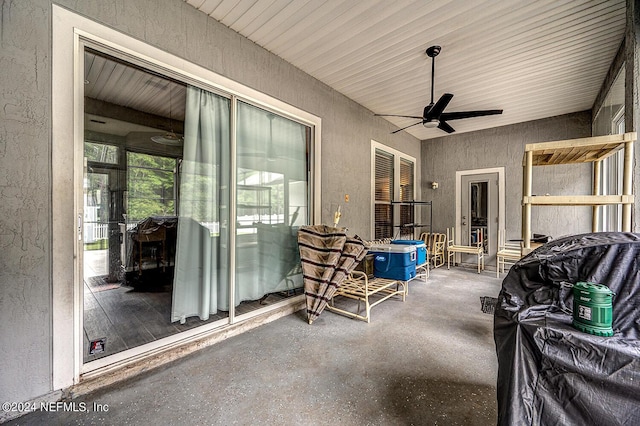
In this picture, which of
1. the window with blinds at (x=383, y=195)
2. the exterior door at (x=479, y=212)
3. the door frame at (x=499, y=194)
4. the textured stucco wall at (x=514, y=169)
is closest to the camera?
the textured stucco wall at (x=514, y=169)

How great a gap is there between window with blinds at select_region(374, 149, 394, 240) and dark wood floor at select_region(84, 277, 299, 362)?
105 inches

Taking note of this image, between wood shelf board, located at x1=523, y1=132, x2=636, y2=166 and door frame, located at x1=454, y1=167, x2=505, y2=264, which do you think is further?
door frame, located at x1=454, y1=167, x2=505, y2=264

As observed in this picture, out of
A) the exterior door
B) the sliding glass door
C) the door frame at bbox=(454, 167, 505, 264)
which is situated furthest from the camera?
the exterior door

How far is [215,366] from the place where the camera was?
210 cm

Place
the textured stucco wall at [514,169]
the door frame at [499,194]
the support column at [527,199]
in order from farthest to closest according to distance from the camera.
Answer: the door frame at [499,194] < the textured stucco wall at [514,169] < the support column at [527,199]

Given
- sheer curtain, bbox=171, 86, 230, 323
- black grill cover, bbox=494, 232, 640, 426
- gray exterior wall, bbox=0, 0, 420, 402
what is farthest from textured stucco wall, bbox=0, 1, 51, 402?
black grill cover, bbox=494, 232, 640, 426

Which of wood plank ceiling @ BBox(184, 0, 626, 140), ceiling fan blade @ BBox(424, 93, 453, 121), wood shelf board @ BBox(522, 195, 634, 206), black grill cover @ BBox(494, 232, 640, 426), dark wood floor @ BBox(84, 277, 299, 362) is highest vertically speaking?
wood plank ceiling @ BBox(184, 0, 626, 140)

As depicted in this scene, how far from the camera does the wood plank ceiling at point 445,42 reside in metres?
2.38

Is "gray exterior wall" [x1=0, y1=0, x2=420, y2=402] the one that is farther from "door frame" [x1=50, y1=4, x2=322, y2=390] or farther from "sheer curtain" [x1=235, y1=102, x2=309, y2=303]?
→ "sheer curtain" [x1=235, y1=102, x2=309, y2=303]

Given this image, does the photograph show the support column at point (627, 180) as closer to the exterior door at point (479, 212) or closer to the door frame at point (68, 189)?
the door frame at point (68, 189)

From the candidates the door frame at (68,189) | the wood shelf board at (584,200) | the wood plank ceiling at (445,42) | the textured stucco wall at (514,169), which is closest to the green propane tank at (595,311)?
the wood shelf board at (584,200)

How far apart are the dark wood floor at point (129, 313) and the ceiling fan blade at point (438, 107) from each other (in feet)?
10.0

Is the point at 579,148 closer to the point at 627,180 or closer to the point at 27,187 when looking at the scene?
the point at 627,180

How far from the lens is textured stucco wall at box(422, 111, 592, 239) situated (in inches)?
190
